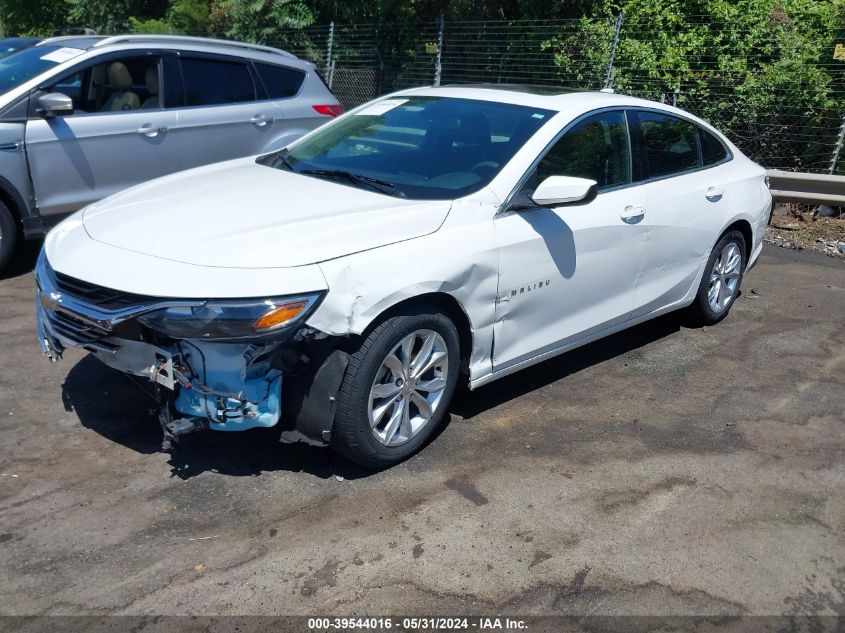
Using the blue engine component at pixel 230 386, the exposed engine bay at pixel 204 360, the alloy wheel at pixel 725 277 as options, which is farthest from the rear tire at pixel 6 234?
the alloy wheel at pixel 725 277

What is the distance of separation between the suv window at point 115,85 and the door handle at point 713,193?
4543 millimetres

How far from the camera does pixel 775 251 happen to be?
907cm

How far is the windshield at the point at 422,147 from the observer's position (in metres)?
4.52

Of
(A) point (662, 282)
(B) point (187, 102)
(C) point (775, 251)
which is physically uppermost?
(B) point (187, 102)

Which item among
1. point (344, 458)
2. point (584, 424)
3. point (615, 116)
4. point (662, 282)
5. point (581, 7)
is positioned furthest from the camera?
point (581, 7)

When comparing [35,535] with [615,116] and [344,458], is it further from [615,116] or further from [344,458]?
[615,116]

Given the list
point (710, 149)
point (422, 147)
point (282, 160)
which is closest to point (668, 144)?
point (710, 149)

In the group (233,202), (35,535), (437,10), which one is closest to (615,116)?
(233,202)

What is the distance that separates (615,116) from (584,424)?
1.88m

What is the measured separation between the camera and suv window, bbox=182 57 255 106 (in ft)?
24.4

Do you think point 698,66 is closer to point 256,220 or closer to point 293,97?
point 293,97

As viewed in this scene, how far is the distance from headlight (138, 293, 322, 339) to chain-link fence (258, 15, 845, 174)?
9.26 meters

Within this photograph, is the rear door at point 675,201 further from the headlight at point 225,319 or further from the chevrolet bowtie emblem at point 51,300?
the chevrolet bowtie emblem at point 51,300

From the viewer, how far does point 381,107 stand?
5480 millimetres
